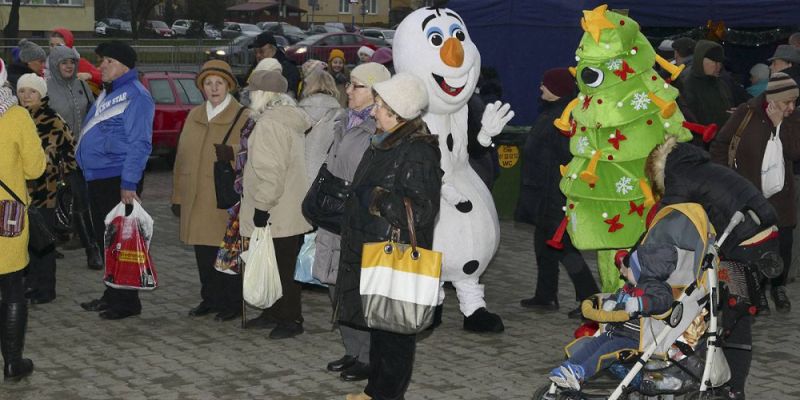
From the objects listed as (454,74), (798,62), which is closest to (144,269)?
(454,74)

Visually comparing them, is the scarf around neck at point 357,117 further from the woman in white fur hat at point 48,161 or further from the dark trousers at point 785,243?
the dark trousers at point 785,243

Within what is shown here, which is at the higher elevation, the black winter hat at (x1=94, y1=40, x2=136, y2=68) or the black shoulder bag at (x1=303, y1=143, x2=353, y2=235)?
the black winter hat at (x1=94, y1=40, x2=136, y2=68)

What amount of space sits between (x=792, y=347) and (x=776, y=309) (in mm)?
1199

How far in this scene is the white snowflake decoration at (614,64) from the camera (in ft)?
24.9

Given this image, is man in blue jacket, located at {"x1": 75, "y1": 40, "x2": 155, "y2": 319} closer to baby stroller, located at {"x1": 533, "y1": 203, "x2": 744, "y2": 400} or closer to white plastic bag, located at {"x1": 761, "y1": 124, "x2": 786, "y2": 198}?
baby stroller, located at {"x1": 533, "y1": 203, "x2": 744, "y2": 400}

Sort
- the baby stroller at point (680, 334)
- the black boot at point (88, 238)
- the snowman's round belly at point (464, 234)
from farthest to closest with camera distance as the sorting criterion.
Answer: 1. the black boot at point (88, 238)
2. the snowman's round belly at point (464, 234)
3. the baby stroller at point (680, 334)

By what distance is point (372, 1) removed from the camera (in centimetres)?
9012

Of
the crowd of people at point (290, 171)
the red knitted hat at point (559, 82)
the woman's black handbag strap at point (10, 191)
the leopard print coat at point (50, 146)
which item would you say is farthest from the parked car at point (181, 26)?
the woman's black handbag strap at point (10, 191)

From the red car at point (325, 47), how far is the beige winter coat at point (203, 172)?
2651cm

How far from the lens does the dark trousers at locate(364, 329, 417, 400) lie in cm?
654

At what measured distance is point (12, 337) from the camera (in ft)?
24.2

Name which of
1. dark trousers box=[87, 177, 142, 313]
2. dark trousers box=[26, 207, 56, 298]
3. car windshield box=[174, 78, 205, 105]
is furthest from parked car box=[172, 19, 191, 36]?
dark trousers box=[87, 177, 142, 313]

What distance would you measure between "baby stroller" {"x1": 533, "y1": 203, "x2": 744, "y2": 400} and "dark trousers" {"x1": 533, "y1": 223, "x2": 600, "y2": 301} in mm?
2815

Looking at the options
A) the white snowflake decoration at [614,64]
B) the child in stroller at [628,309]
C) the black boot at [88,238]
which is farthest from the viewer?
the black boot at [88,238]
